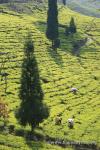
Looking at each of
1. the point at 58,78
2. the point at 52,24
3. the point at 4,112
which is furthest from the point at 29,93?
the point at 52,24

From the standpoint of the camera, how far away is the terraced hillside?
90562 millimetres

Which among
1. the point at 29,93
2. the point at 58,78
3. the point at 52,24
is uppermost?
the point at 29,93

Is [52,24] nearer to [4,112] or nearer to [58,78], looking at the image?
[58,78]

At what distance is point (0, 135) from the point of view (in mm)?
80750

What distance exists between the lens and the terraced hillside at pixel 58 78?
297 feet

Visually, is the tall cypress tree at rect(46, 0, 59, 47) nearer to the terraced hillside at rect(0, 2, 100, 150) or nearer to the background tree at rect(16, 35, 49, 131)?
the terraced hillside at rect(0, 2, 100, 150)

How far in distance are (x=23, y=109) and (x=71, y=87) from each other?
137 feet

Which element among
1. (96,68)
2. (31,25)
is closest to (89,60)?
(96,68)

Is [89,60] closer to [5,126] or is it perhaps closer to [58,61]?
[58,61]

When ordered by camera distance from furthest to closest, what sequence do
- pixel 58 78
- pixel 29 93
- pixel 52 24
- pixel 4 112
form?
pixel 52 24, pixel 58 78, pixel 4 112, pixel 29 93

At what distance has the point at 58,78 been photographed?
132625mm

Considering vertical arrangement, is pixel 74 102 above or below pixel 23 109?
below

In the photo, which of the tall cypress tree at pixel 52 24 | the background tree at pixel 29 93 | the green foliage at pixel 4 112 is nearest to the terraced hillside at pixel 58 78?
the green foliage at pixel 4 112

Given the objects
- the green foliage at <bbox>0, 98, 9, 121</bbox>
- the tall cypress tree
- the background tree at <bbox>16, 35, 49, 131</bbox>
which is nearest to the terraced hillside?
the green foliage at <bbox>0, 98, 9, 121</bbox>
